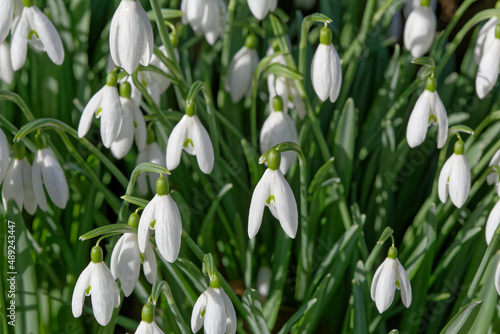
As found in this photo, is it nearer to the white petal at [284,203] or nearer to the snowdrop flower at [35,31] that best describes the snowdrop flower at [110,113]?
the snowdrop flower at [35,31]

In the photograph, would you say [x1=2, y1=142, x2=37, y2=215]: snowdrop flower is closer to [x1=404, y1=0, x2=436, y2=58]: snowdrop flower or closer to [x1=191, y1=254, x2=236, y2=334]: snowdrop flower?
[x1=191, y1=254, x2=236, y2=334]: snowdrop flower

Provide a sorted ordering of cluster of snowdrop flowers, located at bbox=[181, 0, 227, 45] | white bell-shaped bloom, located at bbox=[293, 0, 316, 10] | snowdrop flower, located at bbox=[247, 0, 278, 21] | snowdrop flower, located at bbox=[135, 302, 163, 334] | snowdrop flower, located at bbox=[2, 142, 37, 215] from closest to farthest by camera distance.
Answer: snowdrop flower, located at bbox=[135, 302, 163, 334] < snowdrop flower, located at bbox=[2, 142, 37, 215] < snowdrop flower, located at bbox=[247, 0, 278, 21] < cluster of snowdrop flowers, located at bbox=[181, 0, 227, 45] < white bell-shaped bloom, located at bbox=[293, 0, 316, 10]

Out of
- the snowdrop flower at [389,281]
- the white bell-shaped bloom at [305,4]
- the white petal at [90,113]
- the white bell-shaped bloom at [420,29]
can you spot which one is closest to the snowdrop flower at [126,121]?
the white petal at [90,113]

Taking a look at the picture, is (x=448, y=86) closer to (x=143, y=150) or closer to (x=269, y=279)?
(x=269, y=279)

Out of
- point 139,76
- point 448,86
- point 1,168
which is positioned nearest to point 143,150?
point 139,76

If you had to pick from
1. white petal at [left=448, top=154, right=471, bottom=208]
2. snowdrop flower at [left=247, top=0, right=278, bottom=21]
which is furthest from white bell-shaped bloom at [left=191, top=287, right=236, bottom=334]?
snowdrop flower at [left=247, top=0, right=278, bottom=21]

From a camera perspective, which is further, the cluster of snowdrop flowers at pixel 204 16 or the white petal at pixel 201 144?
the cluster of snowdrop flowers at pixel 204 16
